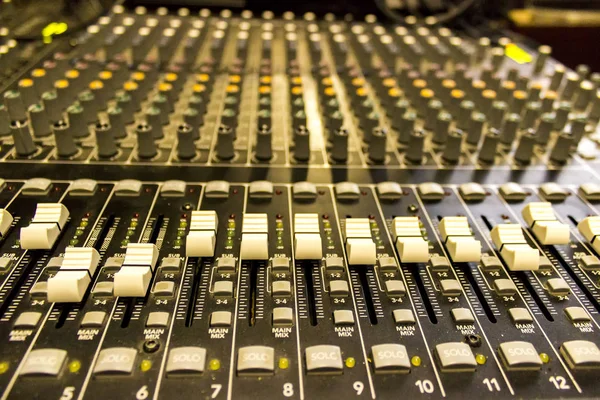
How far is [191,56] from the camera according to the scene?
2.69 metres

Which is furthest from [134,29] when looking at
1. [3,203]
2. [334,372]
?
[334,372]

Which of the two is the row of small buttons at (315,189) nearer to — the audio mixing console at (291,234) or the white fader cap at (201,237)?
the audio mixing console at (291,234)

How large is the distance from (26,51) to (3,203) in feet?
4.50

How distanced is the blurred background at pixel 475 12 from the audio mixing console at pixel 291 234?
0.81 m

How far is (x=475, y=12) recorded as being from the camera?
3.78 meters

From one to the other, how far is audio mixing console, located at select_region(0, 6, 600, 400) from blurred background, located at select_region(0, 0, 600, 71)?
812 millimetres

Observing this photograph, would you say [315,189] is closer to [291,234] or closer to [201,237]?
[291,234]

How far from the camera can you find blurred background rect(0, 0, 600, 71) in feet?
10.7

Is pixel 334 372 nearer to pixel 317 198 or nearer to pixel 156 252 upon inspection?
pixel 156 252

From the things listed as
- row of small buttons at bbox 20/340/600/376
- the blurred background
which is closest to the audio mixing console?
row of small buttons at bbox 20/340/600/376

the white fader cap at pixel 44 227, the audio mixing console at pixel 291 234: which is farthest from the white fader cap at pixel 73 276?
the white fader cap at pixel 44 227

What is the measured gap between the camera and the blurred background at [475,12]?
10.7 feet

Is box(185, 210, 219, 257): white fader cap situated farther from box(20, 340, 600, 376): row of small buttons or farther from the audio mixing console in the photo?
box(20, 340, 600, 376): row of small buttons

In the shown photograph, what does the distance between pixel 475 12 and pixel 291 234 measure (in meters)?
3.21
